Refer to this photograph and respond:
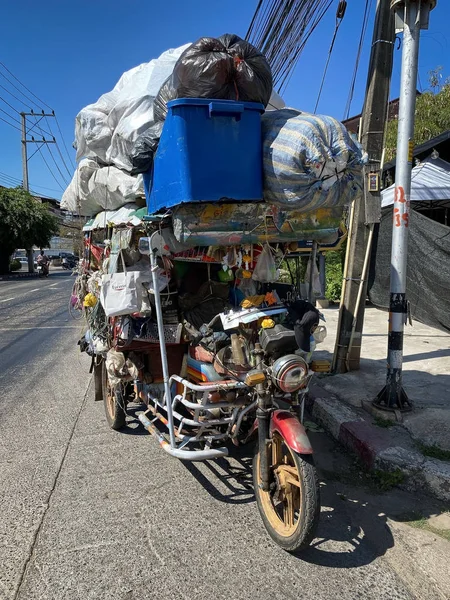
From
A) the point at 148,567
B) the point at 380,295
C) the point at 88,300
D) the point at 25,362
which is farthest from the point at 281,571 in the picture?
the point at 380,295

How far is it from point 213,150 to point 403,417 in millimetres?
3075

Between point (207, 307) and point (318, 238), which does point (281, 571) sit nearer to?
point (207, 307)

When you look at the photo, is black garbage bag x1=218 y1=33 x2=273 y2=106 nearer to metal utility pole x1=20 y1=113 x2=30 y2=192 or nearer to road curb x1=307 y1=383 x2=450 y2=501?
road curb x1=307 y1=383 x2=450 y2=501

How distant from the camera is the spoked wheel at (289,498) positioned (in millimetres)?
2340

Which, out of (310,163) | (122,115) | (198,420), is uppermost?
(122,115)

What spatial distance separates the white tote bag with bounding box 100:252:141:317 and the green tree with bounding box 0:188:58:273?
1139 inches

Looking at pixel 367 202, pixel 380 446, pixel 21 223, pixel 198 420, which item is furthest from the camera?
pixel 21 223

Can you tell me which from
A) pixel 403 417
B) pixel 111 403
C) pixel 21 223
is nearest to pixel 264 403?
pixel 403 417

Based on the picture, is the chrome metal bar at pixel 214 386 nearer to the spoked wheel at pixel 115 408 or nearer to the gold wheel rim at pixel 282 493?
the gold wheel rim at pixel 282 493

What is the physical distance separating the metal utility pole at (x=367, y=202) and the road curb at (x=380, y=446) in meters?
0.94

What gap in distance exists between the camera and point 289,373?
2.54m

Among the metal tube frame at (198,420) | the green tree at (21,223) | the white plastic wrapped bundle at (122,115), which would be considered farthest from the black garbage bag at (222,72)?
the green tree at (21,223)

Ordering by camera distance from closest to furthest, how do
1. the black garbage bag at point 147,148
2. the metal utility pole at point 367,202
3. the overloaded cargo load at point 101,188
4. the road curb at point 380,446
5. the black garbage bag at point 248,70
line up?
1. the black garbage bag at point 248,70
2. the black garbage bag at point 147,148
3. the road curb at point 380,446
4. the overloaded cargo load at point 101,188
5. the metal utility pole at point 367,202

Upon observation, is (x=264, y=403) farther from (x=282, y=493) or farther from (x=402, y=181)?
(x=402, y=181)
